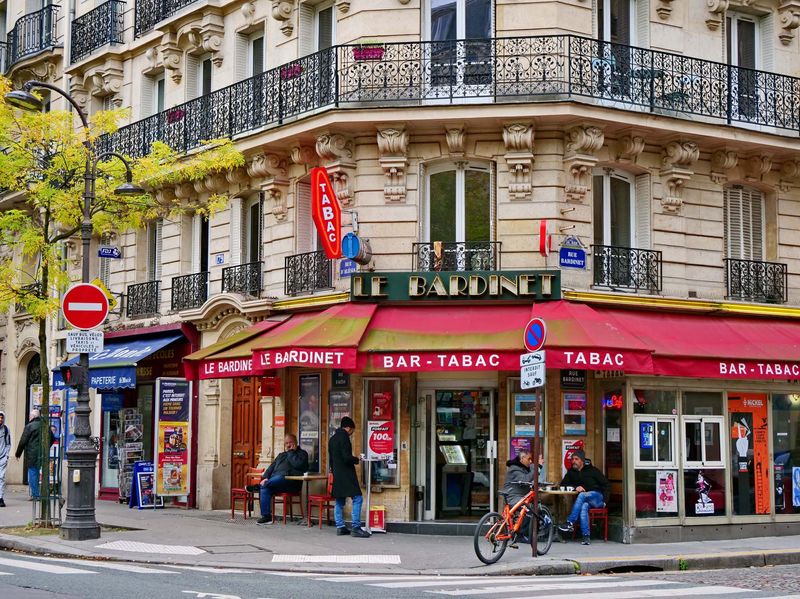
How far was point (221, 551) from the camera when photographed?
1609 centimetres

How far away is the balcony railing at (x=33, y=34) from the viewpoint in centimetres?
2922

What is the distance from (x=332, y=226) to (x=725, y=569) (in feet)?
26.0

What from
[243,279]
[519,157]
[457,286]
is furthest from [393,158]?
[243,279]

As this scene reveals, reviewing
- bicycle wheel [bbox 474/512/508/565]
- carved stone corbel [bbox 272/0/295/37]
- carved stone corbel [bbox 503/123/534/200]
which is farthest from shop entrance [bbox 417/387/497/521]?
carved stone corbel [bbox 272/0/295/37]

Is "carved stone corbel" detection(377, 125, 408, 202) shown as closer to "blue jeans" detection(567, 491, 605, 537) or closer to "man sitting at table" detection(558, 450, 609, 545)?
"man sitting at table" detection(558, 450, 609, 545)

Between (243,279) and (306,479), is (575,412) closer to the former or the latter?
(306,479)

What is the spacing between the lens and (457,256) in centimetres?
1950

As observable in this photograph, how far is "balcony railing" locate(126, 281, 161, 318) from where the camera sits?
25062 millimetres

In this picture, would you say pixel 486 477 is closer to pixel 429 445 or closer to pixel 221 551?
pixel 429 445

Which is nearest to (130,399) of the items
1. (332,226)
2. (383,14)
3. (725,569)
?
(332,226)

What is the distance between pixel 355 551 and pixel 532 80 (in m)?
7.75

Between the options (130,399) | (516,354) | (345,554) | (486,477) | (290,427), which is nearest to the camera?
(345,554)

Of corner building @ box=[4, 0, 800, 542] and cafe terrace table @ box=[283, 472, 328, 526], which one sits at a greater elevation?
corner building @ box=[4, 0, 800, 542]

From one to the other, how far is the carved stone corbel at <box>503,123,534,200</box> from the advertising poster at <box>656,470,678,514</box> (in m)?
4.76
